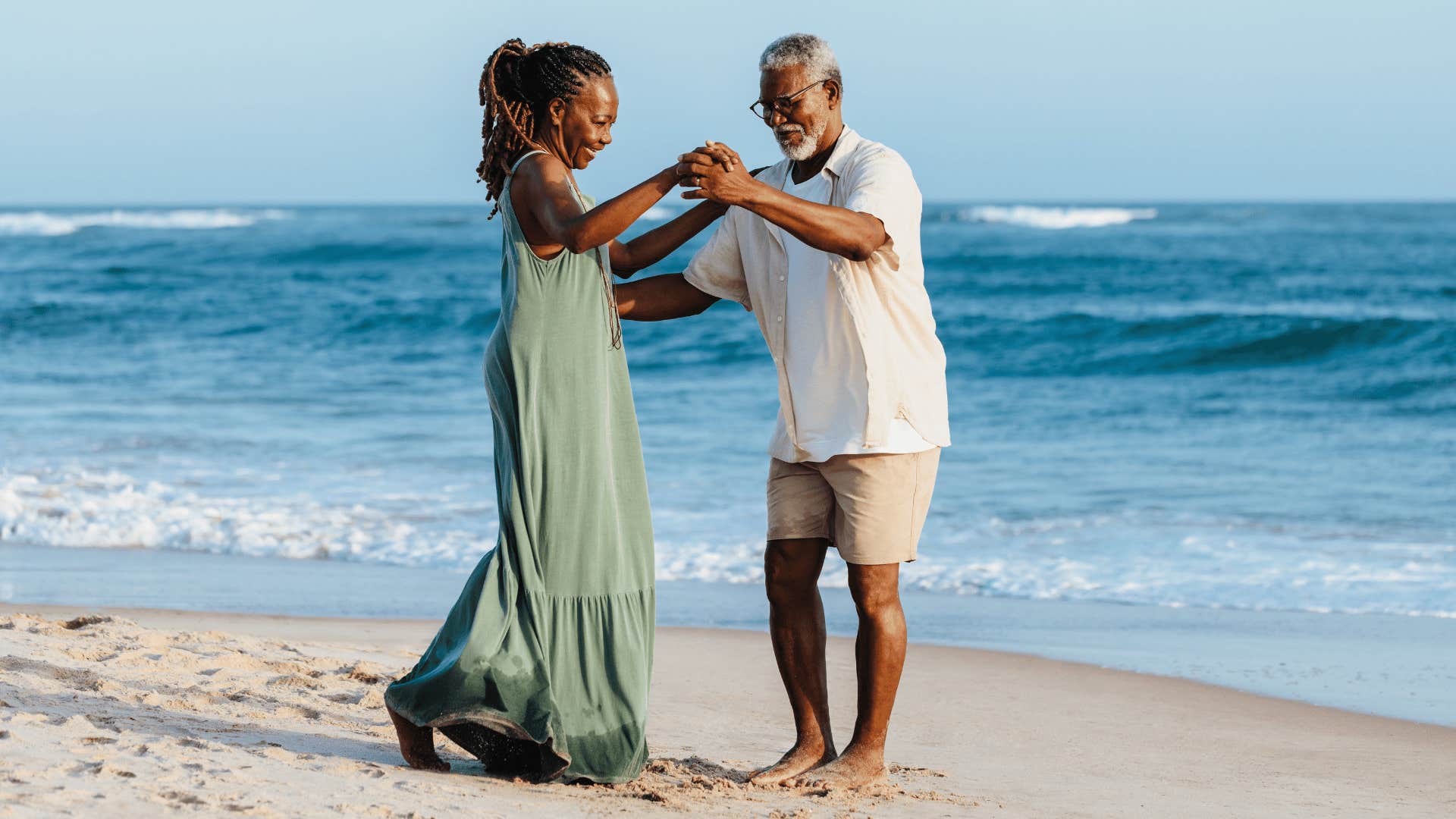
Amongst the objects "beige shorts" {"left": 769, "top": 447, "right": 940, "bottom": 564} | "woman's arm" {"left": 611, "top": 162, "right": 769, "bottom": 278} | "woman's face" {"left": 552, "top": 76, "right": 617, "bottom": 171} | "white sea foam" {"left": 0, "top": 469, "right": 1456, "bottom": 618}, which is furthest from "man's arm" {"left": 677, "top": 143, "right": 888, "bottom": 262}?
"white sea foam" {"left": 0, "top": 469, "right": 1456, "bottom": 618}

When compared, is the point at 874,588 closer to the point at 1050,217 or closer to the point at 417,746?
the point at 417,746

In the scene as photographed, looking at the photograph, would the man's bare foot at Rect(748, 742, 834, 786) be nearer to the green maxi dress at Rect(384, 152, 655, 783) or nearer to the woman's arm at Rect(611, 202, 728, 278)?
the green maxi dress at Rect(384, 152, 655, 783)

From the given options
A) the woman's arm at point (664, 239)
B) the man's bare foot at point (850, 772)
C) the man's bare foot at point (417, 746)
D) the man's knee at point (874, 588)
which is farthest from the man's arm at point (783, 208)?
the man's bare foot at point (417, 746)

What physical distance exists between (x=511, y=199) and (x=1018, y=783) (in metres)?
1.94

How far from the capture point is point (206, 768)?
2.90 metres

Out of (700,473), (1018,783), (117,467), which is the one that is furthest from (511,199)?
(117,467)

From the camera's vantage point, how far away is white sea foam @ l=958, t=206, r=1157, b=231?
179 feet

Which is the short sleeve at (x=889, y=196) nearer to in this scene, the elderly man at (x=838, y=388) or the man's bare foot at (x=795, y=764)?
the elderly man at (x=838, y=388)

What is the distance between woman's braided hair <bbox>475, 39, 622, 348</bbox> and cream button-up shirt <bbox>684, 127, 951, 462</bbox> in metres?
0.42

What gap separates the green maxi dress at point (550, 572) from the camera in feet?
9.75

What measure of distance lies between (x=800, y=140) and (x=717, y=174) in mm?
441

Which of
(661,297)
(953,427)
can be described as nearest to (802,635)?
(661,297)

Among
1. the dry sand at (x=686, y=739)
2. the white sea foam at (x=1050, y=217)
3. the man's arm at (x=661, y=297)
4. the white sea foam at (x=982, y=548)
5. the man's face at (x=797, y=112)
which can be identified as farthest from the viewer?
the white sea foam at (x=1050, y=217)

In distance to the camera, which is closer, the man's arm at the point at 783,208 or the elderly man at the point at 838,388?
the man's arm at the point at 783,208
